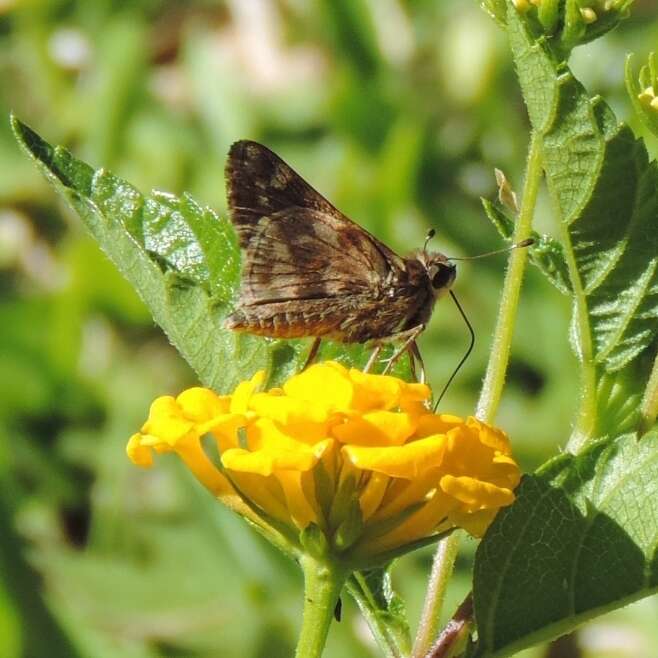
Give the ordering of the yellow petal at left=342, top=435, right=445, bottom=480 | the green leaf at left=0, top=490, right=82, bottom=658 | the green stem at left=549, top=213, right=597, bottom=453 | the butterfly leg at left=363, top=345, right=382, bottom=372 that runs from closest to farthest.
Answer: the yellow petal at left=342, top=435, right=445, bottom=480 < the green stem at left=549, top=213, right=597, bottom=453 < the butterfly leg at left=363, top=345, right=382, bottom=372 < the green leaf at left=0, top=490, right=82, bottom=658

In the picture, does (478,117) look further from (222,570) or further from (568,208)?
(568,208)

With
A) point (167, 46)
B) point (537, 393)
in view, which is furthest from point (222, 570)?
point (167, 46)

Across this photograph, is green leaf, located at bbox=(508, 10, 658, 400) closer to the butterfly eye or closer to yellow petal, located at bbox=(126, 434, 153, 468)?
the butterfly eye

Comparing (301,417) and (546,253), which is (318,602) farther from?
(546,253)

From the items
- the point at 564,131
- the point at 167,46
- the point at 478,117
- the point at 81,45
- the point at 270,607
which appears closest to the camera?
the point at 564,131

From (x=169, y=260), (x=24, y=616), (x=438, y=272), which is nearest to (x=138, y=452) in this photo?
(x=169, y=260)

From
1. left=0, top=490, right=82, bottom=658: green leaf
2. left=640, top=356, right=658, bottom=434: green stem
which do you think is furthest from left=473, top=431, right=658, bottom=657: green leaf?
left=0, top=490, right=82, bottom=658: green leaf
